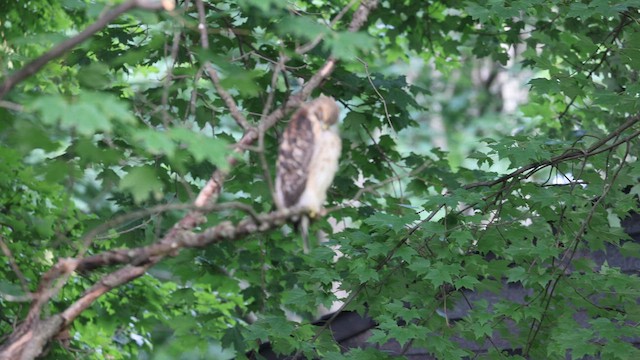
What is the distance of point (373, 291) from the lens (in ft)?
15.2

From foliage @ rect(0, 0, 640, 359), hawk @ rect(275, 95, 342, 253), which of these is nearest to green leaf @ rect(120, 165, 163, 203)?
foliage @ rect(0, 0, 640, 359)

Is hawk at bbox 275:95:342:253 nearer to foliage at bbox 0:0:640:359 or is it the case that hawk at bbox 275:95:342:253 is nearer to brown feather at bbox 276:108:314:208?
brown feather at bbox 276:108:314:208

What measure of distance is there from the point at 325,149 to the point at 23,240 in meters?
3.41

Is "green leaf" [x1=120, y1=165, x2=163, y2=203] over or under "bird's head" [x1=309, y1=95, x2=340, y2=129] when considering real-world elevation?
under

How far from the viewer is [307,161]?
2.35m

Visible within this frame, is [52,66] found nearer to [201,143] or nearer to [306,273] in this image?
[306,273]

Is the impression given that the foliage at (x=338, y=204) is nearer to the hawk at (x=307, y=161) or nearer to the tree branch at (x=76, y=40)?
the hawk at (x=307, y=161)

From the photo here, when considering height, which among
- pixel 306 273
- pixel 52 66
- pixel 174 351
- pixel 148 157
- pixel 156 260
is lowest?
pixel 174 351

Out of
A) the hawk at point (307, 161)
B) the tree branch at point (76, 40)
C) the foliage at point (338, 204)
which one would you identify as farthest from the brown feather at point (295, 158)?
the tree branch at point (76, 40)

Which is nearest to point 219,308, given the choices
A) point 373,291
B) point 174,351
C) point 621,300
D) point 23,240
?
point 174,351

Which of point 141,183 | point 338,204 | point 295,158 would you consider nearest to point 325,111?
point 295,158

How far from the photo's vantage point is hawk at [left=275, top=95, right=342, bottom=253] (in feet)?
7.60

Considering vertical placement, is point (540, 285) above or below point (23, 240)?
above

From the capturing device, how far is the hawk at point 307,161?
2316 mm
